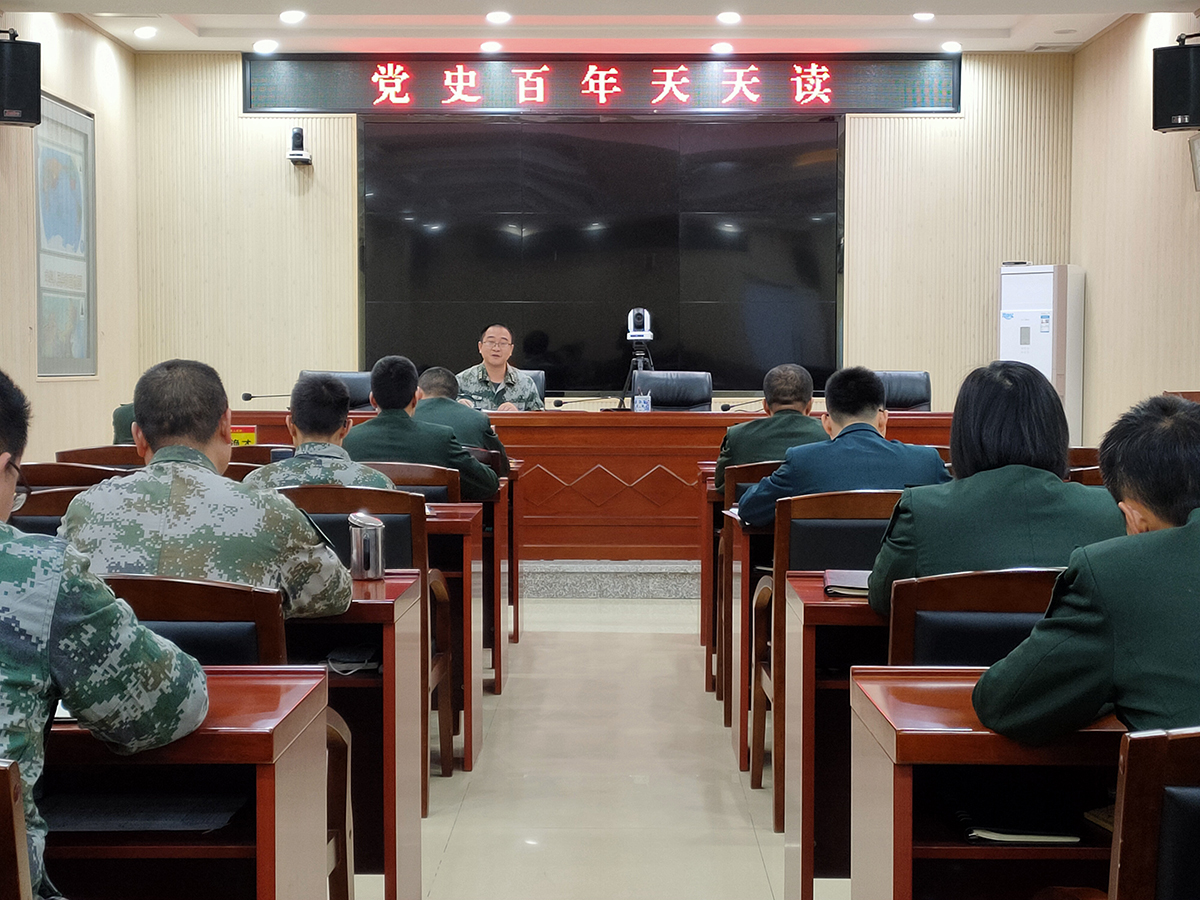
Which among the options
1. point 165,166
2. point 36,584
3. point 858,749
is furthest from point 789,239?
point 36,584

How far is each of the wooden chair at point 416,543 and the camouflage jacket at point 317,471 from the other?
10 cm

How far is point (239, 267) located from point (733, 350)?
12.2ft

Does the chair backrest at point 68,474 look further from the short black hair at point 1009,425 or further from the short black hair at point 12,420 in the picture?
the short black hair at point 1009,425

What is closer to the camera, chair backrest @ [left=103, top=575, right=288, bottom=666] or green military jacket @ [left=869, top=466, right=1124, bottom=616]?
chair backrest @ [left=103, top=575, right=288, bottom=666]

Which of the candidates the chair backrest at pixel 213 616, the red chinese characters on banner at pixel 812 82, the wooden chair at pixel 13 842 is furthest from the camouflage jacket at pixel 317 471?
the red chinese characters on banner at pixel 812 82

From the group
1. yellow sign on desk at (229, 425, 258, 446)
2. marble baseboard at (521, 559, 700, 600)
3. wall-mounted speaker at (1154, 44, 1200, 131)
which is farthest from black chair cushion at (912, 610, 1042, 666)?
wall-mounted speaker at (1154, 44, 1200, 131)

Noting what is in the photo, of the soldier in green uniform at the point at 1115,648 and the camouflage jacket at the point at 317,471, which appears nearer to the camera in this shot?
the soldier in green uniform at the point at 1115,648

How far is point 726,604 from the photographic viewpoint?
3545 mm

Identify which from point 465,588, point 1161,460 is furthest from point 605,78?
point 1161,460

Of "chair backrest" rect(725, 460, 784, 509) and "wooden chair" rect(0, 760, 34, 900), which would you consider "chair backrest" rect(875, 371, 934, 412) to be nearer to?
"chair backrest" rect(725, 460, 784, 509)

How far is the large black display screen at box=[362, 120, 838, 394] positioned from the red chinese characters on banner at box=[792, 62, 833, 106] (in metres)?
0.20

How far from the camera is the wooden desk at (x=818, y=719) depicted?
2.13 metres

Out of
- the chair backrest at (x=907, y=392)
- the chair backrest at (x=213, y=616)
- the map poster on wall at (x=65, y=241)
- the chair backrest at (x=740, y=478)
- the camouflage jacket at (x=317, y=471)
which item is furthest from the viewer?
the map poster on wall at (x=65, y=241)

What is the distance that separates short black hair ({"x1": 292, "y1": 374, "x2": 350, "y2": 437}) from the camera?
2881 mm
